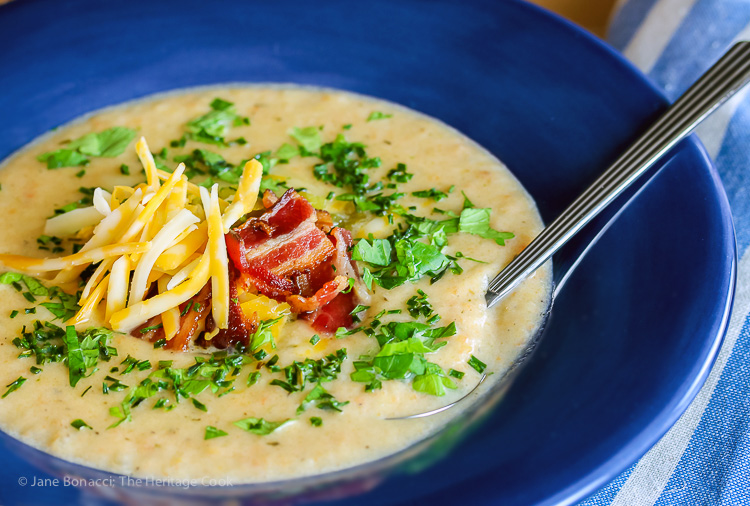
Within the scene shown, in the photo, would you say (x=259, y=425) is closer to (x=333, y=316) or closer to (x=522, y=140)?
(x=333, y=316)

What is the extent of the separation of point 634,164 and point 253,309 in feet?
6.17

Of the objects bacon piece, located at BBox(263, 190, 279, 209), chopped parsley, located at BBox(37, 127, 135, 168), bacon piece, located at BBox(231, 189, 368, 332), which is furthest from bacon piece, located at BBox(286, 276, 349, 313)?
chopped parsley, located at BBox(37, 127, 135, 168)

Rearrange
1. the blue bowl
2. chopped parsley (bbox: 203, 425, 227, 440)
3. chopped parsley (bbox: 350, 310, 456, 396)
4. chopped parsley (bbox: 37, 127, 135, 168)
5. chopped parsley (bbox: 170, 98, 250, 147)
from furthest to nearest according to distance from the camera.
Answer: chopped parsley (bbox: 170, 98, 250, 147), chopped parsley (bbox: 37, 127, 135, 168), chopped parsley (bbox: 350, 310, 456, 396), chopped parsley (bbox: 203, 425, 227, 440), the blue bowl

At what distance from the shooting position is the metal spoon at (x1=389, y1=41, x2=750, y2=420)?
10.3ft

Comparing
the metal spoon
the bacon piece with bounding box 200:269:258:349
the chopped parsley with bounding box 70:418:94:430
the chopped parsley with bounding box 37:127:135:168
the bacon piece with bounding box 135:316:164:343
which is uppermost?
the metal spoon

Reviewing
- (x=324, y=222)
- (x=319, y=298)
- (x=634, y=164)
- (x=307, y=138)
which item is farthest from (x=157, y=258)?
(x=634, y=164)

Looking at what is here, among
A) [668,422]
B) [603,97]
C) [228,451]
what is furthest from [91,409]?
[603,97]

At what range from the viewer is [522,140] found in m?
3.98

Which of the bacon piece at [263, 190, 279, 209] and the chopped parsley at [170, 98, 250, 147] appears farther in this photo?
the chopped parsley at [170, 98, 250, 147]

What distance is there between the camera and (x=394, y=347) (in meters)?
2.93

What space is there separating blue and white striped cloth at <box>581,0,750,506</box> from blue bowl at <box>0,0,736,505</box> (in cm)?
48

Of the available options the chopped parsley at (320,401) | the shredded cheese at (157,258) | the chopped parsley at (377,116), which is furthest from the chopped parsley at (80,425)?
the chopped parsley at (377,116)

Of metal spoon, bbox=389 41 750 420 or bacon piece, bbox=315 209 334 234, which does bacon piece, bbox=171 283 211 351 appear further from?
metal spoon, bbox=389 41 750 420

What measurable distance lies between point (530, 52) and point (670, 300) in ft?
6.31
